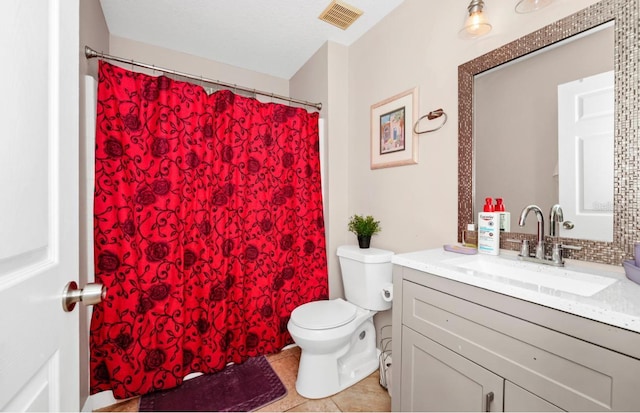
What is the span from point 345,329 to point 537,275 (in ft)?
3.22

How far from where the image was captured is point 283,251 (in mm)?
2061

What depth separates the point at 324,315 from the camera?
5.42ft

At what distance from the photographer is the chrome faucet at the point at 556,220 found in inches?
43.9

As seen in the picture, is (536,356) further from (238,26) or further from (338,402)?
(238,26)

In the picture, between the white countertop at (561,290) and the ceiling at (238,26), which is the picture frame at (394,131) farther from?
the white countertop at (561,290)

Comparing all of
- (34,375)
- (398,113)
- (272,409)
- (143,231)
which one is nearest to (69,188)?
(34,375)

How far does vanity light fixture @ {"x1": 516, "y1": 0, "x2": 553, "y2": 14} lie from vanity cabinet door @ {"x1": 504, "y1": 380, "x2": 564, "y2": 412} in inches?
55.8

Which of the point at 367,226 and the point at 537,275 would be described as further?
the point at 367,226

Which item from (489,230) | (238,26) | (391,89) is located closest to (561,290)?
(489,230)

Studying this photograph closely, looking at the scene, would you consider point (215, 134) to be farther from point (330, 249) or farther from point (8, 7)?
point (8, 7)

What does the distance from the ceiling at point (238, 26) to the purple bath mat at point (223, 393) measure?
95.8 inches

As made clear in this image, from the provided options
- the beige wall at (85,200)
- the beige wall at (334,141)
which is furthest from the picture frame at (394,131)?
the beige wall at (85,200)

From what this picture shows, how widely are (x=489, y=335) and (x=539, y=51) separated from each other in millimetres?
1203

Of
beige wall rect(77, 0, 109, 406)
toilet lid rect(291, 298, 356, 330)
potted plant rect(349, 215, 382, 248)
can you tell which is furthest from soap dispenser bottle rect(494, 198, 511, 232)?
beige wall rect(77, 0, 109, 406)
